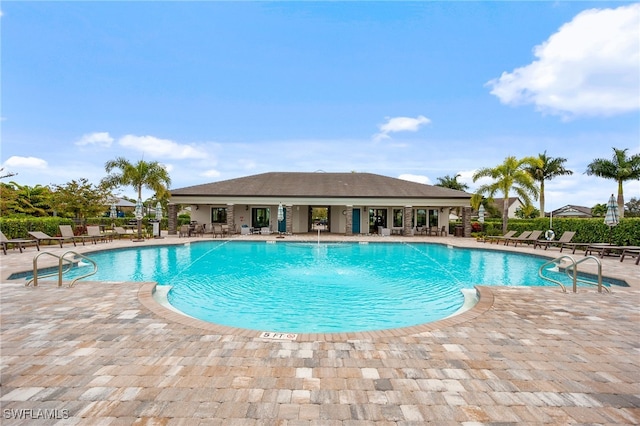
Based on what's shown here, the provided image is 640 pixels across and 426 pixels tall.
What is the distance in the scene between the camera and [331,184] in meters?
29.9

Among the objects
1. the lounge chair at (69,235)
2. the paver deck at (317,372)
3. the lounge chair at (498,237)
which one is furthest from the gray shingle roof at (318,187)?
the paver deck at (317,372)

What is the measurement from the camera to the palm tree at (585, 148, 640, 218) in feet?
104

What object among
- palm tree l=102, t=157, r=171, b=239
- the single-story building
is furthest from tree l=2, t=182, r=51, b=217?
the single-story building

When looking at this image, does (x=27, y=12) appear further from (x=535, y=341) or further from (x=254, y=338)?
(x=535, y=341)

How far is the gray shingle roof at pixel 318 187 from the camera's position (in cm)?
2677

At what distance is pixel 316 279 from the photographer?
11.1 m

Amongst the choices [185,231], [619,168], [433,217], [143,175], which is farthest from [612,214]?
[143,175]

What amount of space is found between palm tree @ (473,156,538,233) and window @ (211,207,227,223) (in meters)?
22.1

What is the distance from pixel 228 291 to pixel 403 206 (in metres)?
20.4

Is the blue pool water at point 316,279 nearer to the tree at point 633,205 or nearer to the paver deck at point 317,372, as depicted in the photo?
the paver deck at point 317,372

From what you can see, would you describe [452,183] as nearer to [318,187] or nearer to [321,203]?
[318,187]

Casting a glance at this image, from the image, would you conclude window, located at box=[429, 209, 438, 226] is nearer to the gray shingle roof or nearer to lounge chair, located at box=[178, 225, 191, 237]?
the gray shingle roof

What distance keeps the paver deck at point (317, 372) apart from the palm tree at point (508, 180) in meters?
22.7

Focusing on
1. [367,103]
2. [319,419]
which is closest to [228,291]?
[319,419]
